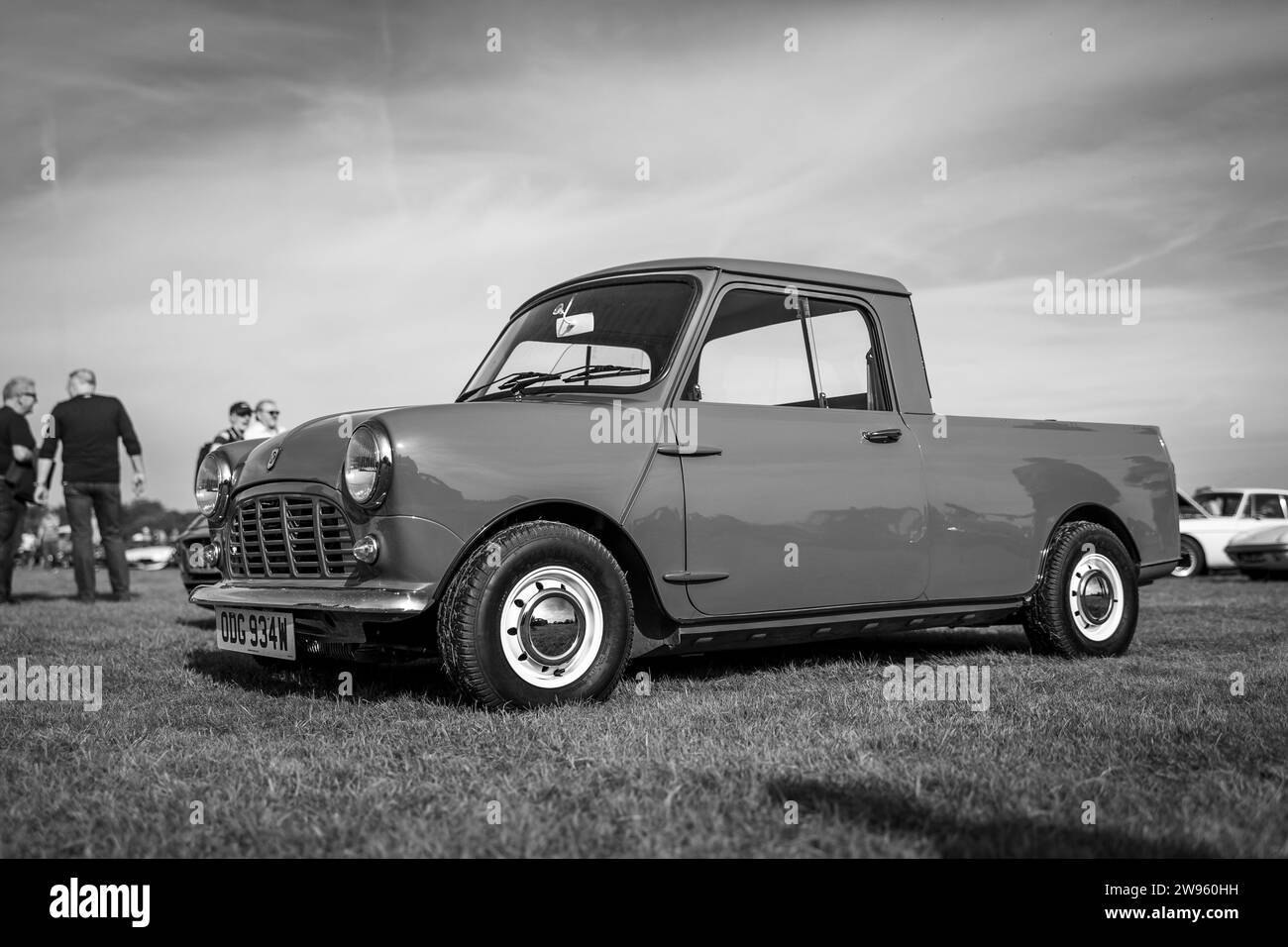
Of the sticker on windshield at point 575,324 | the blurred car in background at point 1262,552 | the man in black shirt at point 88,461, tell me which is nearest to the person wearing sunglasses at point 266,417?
the man in black shirt at point 88,461

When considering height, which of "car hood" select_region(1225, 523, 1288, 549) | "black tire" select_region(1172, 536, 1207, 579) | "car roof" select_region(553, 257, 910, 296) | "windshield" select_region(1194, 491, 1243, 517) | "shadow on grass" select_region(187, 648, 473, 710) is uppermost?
"car roof" select_region(553, 257, 910, 296)

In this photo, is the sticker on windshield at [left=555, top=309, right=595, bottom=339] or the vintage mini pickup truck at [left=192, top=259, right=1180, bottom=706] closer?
the vintage mini pickup truck at [left=192, top=259, right=1180, bottom=706]

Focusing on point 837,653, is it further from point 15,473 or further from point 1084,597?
point 15,473

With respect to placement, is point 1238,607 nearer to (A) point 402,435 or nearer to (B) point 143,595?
(A) point 402,435

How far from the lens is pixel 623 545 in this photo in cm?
437

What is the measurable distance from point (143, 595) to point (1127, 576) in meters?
9.93

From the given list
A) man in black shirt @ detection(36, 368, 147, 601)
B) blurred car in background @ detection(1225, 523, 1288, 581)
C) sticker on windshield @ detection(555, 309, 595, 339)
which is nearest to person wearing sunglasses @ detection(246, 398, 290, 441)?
man in black shirt @ detection(36, 368, 147, 601)

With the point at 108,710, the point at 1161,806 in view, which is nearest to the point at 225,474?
the point at 108,710

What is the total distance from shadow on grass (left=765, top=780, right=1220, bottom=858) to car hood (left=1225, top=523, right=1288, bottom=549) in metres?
15.0

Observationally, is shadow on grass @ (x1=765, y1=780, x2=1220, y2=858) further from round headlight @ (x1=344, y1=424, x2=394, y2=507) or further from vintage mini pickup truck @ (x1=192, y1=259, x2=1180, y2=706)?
round headlight @ (x1=344, y1=424, x2=394, y2=507)

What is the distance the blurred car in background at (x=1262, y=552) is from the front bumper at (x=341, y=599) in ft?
49.0

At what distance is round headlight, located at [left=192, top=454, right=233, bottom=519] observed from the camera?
205 inches

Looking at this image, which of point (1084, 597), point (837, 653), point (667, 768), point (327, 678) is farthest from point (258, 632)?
point (1084, 597)

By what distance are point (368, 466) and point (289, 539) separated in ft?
2.08
